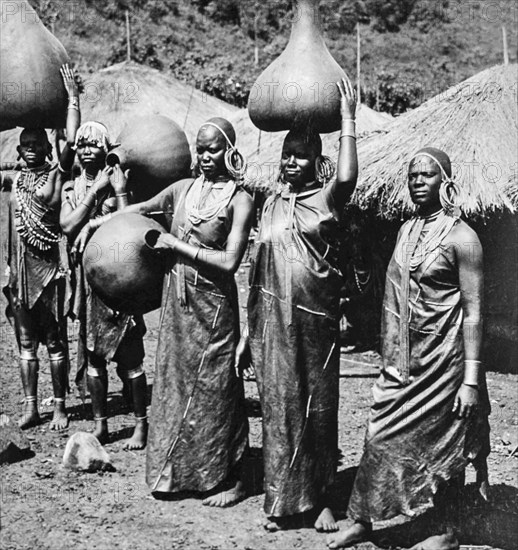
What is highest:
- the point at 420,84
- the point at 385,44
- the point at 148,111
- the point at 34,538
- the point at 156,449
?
the point at 385,44

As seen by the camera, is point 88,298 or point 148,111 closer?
point 88,298

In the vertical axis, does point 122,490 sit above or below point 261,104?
below

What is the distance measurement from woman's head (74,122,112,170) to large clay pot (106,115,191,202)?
214 millimetres

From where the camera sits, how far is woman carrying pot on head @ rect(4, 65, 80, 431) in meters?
5.95

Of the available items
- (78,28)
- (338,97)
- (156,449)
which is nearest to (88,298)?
A: (156,449)

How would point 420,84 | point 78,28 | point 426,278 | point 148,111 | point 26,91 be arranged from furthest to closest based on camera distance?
point 78,28, point 420,84, point 148,111, point 26,91, point 426,278

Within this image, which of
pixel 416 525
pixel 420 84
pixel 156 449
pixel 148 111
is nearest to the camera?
pixel 416 525

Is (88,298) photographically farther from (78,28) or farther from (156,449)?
(78,28)

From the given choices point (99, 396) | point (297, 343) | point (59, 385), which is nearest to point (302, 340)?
point (297, 343)

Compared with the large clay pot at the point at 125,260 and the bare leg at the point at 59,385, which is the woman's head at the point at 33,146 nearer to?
the large clay pot at the point at 125,260

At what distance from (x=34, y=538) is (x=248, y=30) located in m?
30.3

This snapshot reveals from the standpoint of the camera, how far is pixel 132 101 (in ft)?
54.9

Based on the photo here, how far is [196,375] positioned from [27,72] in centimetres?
251

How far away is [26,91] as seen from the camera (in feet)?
18.6
